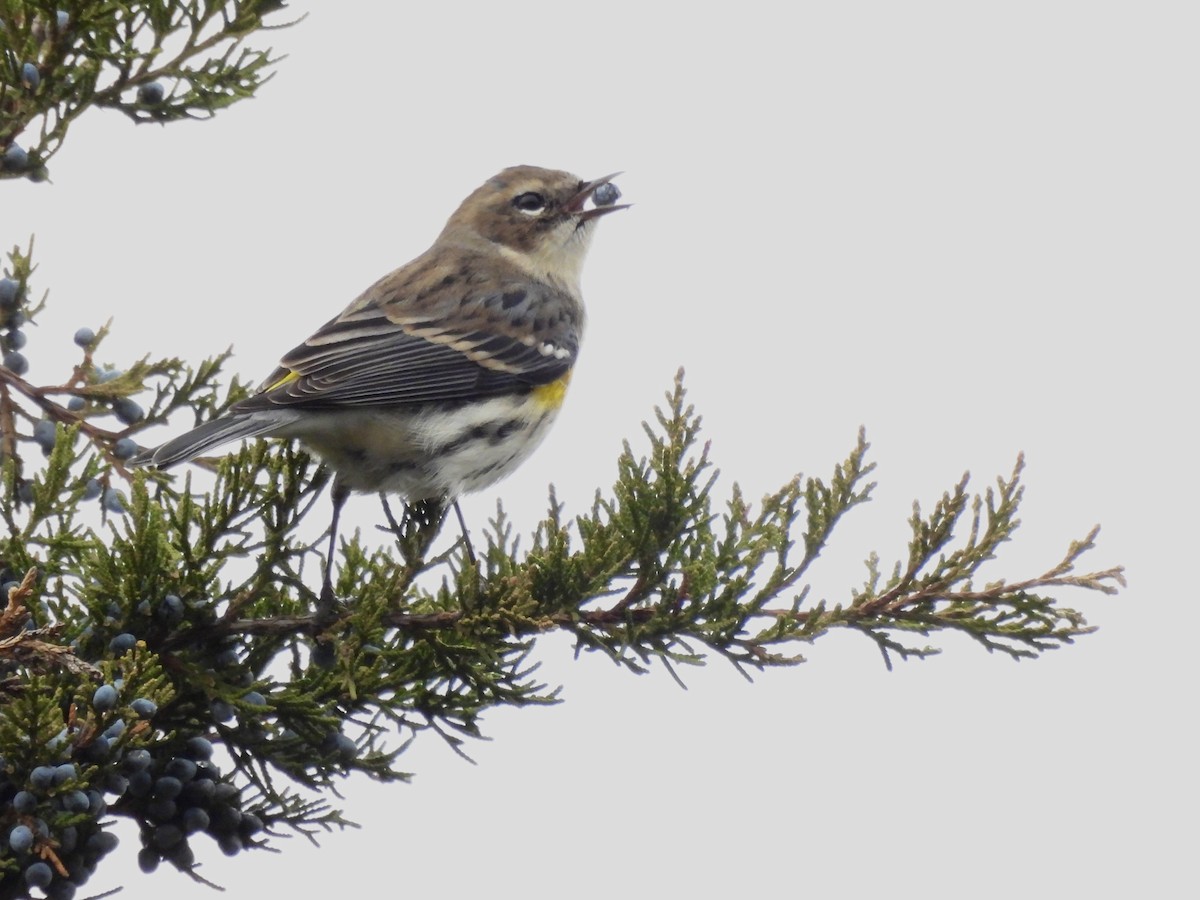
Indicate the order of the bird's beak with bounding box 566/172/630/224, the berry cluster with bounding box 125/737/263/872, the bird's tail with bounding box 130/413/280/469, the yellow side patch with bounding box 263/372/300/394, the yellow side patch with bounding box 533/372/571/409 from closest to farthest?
the berry cluster with bounding box 125/737/263/872 < the bird's tail with bounding box 130/413/280/469 < the yellow side patch with bounding box 263/372/300/394 < the yellow side patch with bounding box 533/372/571/409 < the bird's beak with bounding box 566/172/630/224

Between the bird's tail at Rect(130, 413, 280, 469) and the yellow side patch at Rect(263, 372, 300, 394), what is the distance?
0.34m

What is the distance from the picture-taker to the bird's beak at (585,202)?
6570 mm

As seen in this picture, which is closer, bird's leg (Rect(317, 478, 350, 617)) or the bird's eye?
bird's leg (Rect(317, 478, 350, 617))

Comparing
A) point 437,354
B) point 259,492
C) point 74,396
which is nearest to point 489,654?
point 259,492

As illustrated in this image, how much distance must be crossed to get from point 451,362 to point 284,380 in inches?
34.9

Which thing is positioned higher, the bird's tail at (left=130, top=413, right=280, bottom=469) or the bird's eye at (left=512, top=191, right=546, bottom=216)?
the bird's eye at (left=512, top=191, right=546, bottom=216)

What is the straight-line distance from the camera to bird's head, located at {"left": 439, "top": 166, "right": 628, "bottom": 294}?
22.1ft

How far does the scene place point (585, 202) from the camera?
6758mm

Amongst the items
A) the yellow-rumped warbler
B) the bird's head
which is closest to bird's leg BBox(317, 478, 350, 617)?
the yellow-rumped warbler

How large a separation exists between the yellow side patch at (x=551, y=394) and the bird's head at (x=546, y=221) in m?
1.19

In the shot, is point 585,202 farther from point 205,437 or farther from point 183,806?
point 183,806

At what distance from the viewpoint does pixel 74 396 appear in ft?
13.3

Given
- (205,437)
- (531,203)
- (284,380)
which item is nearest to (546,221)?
(531,203)

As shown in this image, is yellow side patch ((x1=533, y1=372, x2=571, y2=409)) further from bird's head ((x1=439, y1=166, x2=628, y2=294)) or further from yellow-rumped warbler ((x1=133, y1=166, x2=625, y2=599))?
bird's head ((x1=439, y1=166, x2=628, y2=294))
